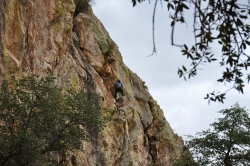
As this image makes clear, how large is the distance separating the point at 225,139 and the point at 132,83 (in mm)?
17149

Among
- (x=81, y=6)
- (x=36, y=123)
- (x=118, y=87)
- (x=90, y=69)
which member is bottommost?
(x=36, y=123)

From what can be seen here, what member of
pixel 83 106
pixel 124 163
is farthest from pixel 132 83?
pixel 83 106

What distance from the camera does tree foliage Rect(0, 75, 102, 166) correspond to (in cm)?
2028

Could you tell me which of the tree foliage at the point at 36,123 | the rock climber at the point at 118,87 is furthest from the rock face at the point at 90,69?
the tree foliage at the point at 36,123

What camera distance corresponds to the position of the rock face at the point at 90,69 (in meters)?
27.9

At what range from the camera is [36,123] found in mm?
21438

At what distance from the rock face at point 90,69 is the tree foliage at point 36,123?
213cm

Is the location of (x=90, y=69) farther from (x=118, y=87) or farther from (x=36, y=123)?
(x=36, y=123)

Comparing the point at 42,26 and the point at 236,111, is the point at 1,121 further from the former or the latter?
the point at 236,111

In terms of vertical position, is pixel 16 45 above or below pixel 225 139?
above

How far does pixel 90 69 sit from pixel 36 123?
15471 millimetres

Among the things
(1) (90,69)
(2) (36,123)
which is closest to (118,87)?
(1) (90,69)

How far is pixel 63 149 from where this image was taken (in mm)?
22234

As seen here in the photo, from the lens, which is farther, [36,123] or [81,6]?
[81,6]
